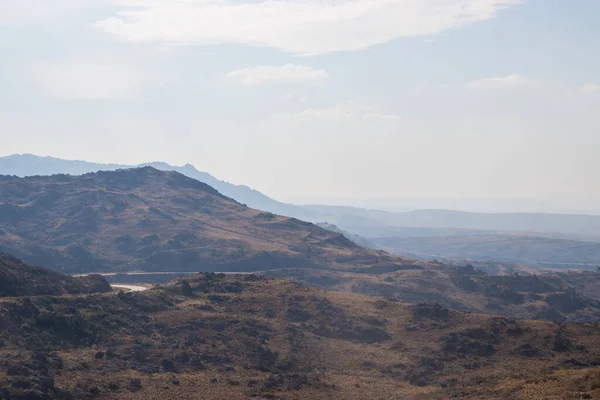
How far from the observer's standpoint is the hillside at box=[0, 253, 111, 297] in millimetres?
71938

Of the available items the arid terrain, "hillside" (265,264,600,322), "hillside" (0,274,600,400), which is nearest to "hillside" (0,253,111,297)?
"hillside" (0,274,600,400)

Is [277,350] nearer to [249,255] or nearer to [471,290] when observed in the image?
[471,290]

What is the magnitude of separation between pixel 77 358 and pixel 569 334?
51.0 metres

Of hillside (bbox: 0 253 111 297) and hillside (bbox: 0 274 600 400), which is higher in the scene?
hillside (bbox: 0 253 111 297)

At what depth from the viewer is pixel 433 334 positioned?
71188 millimetres

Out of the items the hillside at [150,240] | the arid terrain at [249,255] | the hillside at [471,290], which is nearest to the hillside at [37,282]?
the hillside at [471,290]

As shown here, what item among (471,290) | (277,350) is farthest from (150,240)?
(277,350)

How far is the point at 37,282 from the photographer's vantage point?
253 ft

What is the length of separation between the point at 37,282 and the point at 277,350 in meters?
33.7

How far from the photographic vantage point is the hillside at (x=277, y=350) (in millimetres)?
49000

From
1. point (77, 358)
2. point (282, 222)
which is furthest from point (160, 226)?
point (77, 358)

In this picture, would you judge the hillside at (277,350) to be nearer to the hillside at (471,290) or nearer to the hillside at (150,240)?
the hillside at (471,290)

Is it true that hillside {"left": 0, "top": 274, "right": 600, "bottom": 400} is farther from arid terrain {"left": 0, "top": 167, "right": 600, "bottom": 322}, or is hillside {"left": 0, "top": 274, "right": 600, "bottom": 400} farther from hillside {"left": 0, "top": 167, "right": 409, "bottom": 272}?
hillside {"left": 0, "top": 167, "right": 409, "bottom": 272}

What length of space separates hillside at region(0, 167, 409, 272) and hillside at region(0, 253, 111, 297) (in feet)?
198
